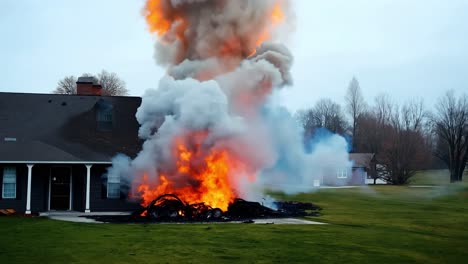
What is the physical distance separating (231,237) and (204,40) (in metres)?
A: 12.8

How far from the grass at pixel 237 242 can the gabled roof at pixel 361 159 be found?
3845cm

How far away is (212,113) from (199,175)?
2.94m

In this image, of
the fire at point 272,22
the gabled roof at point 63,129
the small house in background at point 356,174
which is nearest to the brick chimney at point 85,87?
the gabled roof at point 63,129

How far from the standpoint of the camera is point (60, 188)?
27.0m

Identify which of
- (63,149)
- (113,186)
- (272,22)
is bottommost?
(113,186)

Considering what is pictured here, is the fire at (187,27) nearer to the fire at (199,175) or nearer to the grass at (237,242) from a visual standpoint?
the fire at (199,175)

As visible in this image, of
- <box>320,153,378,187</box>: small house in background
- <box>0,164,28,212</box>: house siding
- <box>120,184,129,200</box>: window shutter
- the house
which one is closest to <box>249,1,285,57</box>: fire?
the house

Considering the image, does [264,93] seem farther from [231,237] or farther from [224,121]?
[231,237]

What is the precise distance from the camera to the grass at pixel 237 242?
12.9m

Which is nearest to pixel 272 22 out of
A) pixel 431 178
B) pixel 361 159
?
pixel 431 178

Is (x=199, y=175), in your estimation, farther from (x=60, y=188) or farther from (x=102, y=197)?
(x=60, y=188)

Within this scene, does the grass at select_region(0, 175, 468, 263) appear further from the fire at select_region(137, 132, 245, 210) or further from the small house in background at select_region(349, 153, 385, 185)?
the small house in background at select_region(349, 153, 385, 185)

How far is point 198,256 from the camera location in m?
13.1

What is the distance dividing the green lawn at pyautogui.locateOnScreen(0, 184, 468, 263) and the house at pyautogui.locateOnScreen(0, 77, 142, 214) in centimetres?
357
